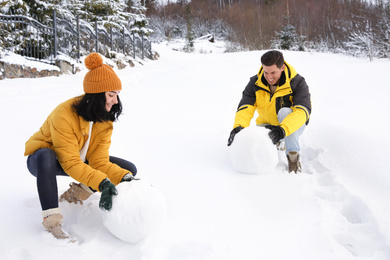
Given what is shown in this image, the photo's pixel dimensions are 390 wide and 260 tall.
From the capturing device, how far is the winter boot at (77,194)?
211 centimetres

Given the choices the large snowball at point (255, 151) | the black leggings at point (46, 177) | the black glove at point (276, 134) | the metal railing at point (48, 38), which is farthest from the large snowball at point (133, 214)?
the metal railing at point (48, 38)

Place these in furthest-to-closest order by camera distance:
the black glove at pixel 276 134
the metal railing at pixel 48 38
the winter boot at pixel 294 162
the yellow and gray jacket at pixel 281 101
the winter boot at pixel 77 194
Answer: the metal railing at pixel 48 38, the winter boot at pixel 294 162, the yellow and gray jacket at pixel 281 101, the black glove at pixel 276 134, the winter boot at pixel 77 194

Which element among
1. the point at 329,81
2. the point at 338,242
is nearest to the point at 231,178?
the point at 338,242

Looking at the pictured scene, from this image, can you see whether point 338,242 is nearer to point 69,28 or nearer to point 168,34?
point 69,28

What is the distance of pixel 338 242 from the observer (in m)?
1.91

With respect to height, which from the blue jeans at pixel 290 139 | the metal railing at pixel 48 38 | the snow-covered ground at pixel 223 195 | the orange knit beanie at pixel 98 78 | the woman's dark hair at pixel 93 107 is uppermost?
the metal railing at pixel 48 38

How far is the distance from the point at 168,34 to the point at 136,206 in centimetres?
3091

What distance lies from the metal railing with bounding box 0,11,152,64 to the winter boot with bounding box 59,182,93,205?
6414 mm

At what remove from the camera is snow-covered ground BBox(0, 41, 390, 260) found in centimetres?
177

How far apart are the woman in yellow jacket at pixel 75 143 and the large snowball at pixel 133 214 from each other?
0.06 m

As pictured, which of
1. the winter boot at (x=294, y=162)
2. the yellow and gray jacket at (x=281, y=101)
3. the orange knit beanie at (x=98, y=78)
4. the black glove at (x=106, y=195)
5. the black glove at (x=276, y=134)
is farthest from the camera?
the winter boot at (x=294, y=162)

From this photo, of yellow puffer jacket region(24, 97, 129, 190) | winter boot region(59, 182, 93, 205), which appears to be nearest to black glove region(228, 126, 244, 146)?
yellow puffer jacket region(24, 97, 129, 190)

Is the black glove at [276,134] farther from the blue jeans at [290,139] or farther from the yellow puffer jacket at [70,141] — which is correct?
the yellow puffer jacket at [70,141]

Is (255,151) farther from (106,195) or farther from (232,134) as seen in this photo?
(106,195)
